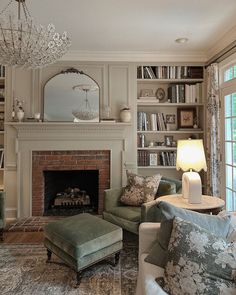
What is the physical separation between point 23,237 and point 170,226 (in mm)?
2513

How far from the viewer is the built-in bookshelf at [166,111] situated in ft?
14.3

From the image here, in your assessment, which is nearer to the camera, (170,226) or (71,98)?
(170,226)

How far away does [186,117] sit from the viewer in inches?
177

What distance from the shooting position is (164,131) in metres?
4.36

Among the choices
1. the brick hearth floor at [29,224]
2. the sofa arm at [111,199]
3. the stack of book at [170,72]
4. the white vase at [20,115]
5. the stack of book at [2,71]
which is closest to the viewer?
the sofa arm at [111,199]

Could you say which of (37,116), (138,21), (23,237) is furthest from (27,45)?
(23,237)

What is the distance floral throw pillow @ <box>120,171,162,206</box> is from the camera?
333cm

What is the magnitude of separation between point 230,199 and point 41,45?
3.03 m

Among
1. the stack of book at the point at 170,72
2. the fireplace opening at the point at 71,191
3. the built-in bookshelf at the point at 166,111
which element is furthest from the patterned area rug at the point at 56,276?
the stack of book at the point at 170,72

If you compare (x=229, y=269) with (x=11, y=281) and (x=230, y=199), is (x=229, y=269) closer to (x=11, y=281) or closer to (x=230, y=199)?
(x=11, y=281)

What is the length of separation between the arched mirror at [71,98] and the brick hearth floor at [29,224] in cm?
155

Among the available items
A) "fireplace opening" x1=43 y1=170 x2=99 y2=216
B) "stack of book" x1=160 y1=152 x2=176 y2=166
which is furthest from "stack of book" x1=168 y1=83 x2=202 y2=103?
"fireplace opening" x1=43 y1=170 x2=99 y2=216

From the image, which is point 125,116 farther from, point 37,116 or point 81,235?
point 81,235

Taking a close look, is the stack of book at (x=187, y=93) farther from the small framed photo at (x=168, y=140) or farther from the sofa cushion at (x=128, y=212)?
the sofa cushion at (x=128, y=212)
